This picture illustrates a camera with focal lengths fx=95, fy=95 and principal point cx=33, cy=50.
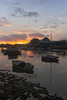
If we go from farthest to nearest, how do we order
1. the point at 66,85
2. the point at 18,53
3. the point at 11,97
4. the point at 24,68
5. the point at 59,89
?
the point at 18,53, the point at 24,68, the point at 66,85, the point at 59,89, the point at 11,97

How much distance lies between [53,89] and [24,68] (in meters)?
11.4

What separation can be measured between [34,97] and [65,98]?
4058mm

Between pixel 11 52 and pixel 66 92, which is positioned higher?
pixel 11 52

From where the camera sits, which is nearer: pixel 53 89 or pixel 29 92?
pixel 29 92

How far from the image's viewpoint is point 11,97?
12.0 meters

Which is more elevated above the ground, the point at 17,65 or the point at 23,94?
the point at 17,65

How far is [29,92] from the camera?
13.3 metres

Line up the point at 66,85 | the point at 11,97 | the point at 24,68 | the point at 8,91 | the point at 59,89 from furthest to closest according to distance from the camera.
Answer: the point at 24,68, the point at 66,85, the point at 59,89, the point at 8,91, the point at 11,97

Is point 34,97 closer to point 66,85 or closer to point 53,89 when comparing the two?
point 53,89

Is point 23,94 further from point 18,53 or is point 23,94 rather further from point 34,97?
point 18,53

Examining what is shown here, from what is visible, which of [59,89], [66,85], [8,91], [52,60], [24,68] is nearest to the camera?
[8,91]

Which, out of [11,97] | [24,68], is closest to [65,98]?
[11,97]

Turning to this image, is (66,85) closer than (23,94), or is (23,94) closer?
(23,94)

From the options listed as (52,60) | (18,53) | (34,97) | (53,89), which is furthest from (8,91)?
(18,53)
